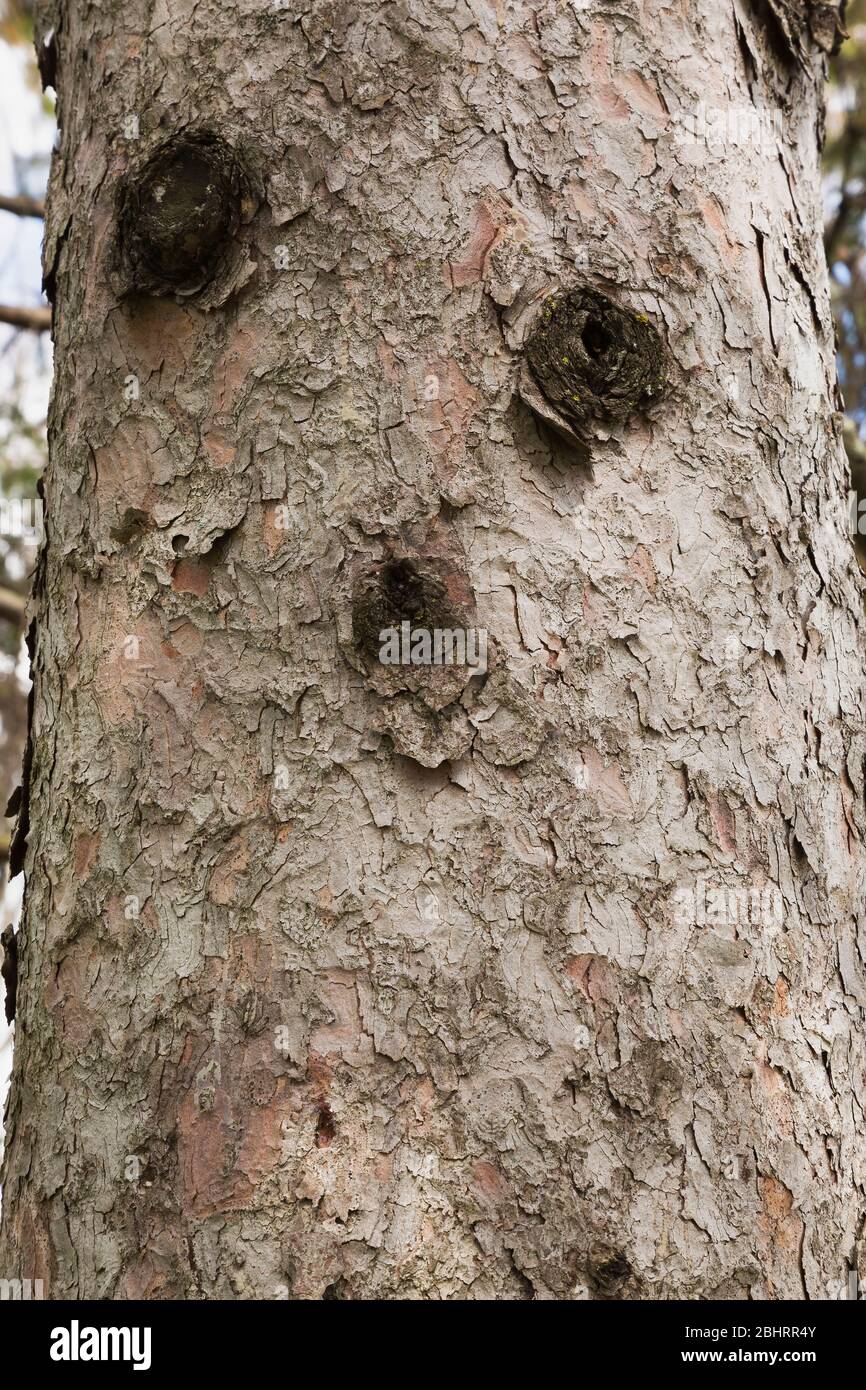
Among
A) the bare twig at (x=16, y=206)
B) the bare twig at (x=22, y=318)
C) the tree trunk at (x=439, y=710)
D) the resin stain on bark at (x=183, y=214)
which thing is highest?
the bare twig at (x=16, y=206)

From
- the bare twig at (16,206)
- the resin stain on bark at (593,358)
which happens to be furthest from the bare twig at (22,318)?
the resin stain on bark at (593,358)

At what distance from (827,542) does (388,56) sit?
809 mm

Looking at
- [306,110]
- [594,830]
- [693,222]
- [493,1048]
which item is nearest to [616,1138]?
[493,1048]

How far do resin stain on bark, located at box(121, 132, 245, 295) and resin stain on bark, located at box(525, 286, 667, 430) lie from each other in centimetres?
40

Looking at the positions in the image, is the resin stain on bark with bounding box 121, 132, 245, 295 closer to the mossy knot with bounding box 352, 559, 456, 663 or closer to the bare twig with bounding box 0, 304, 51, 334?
the mossy knot with bounding box 352, 559, 456, 663

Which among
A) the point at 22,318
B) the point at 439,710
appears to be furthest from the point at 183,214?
the point at 22,318

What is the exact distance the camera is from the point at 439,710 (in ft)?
4.07

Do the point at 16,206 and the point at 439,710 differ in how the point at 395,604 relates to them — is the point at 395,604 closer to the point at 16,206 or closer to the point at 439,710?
the point at 439,710

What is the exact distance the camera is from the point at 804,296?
1521 mm

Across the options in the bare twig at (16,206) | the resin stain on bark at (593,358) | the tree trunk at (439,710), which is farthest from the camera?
the bare twig at (16,206)

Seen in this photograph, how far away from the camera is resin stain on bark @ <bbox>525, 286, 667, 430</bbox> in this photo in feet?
4.23

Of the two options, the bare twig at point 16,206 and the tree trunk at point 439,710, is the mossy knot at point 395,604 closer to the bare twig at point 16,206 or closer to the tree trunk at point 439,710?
the tree trunk at point 439,710

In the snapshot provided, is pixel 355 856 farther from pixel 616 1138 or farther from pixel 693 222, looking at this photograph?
pixel 693 222

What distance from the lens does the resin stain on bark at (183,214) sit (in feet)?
4.39
